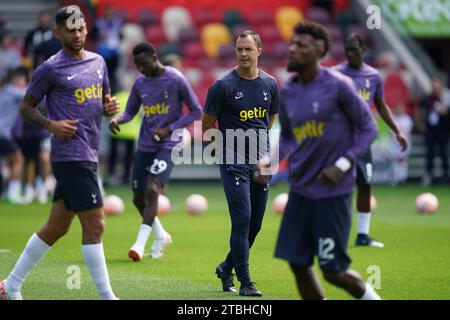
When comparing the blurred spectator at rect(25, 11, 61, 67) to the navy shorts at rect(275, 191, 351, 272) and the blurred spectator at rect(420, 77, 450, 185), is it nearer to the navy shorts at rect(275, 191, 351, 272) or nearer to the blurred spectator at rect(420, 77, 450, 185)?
the blurred spectator at rect(420, 77, 450, 185)

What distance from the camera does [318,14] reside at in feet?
106

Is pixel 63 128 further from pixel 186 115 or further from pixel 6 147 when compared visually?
pixel 6 147

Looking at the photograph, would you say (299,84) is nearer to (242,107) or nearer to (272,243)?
(242,107)

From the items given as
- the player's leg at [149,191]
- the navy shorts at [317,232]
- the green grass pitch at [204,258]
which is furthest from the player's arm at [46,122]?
the player's leg at [149,191]

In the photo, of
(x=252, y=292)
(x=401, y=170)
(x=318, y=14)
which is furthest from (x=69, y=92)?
(x=318, y=14)

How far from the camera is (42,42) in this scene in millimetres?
24906

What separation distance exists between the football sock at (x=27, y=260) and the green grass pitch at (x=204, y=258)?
1.17ft

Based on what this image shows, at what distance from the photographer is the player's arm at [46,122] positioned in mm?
9414

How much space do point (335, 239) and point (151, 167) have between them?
19.3 ft

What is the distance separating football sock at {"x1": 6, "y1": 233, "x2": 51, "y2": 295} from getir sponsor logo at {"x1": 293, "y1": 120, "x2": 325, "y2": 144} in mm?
2959

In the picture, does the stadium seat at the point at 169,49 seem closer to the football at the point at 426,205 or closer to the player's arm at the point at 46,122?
the football at the point at 426,205

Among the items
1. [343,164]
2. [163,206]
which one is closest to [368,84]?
[163,206]
